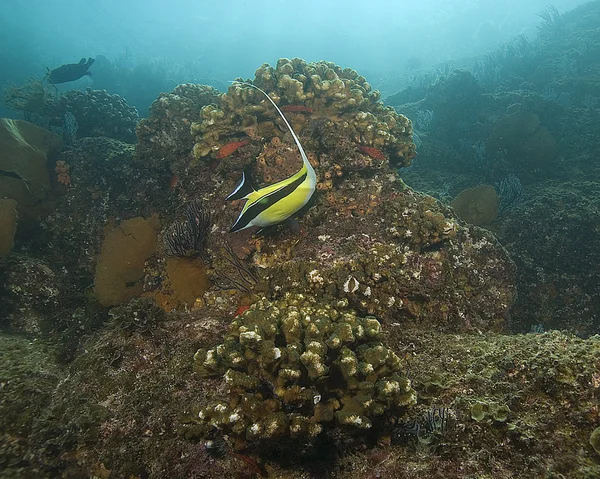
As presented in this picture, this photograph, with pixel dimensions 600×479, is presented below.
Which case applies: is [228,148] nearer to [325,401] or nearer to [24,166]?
[325,401]

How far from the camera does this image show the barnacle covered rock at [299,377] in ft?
6.40

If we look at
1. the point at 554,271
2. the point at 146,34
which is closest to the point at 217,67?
the point at 146,34

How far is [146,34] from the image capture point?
7306cm

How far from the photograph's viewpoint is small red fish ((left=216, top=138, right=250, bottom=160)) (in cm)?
450

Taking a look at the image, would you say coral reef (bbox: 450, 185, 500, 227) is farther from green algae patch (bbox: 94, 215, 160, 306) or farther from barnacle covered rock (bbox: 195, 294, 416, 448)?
green algae patch (bbox: 94, 215, 160, 306)

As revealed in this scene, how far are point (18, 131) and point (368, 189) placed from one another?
22.7 ft

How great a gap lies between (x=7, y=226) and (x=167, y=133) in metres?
2.70

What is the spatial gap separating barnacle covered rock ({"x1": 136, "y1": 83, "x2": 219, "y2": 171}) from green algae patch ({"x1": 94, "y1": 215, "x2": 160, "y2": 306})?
1171 mm

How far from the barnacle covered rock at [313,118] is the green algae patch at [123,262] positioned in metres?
1.41

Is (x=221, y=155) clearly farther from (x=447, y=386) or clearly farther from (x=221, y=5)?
(x=221, y=5)

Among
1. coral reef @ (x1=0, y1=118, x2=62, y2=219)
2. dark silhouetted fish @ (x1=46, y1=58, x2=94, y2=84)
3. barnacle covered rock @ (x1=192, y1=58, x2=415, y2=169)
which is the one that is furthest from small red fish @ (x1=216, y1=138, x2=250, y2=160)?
dark silhouetted fish @ (x1=46, y1=58, x2=94, y2=84)

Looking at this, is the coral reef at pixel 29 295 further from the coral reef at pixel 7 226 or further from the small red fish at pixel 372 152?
the small red fish at pixel 372 152

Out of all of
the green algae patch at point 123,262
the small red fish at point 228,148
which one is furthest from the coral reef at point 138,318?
the small red fish at point 228,148

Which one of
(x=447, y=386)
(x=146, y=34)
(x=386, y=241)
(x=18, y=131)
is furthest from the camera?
(x=146, y=34)
